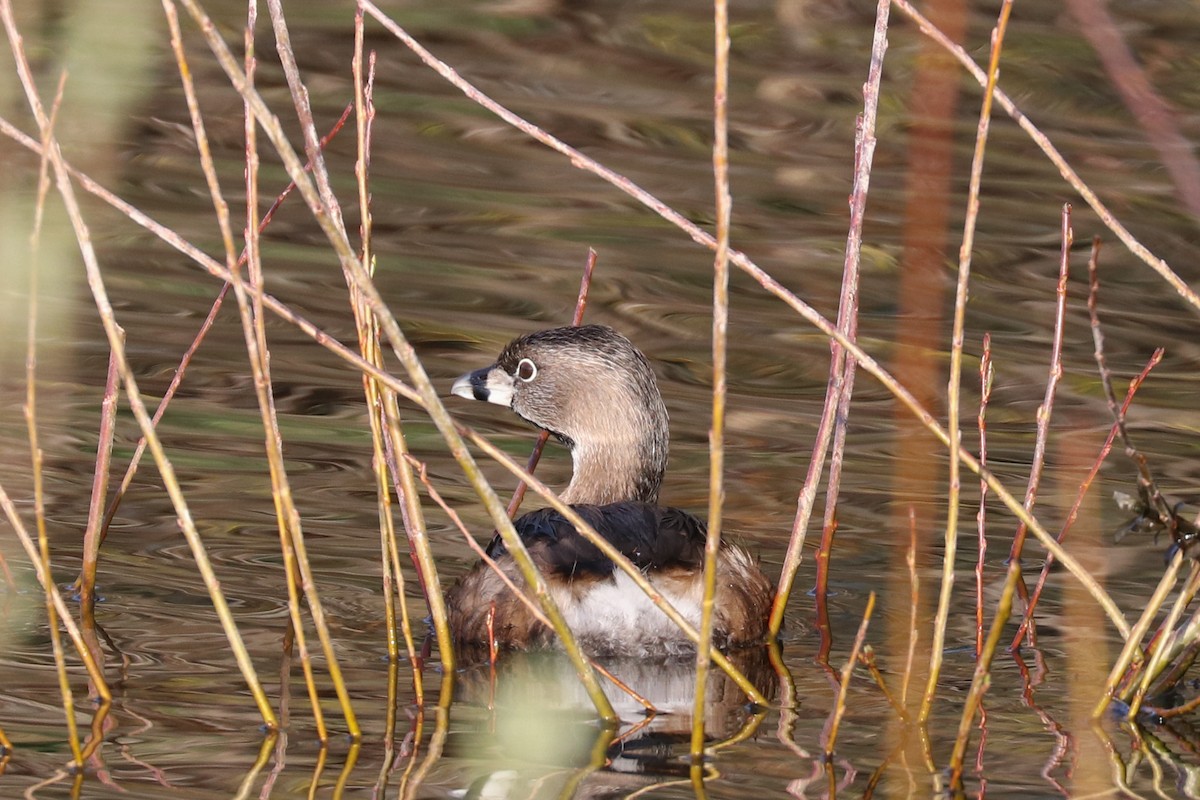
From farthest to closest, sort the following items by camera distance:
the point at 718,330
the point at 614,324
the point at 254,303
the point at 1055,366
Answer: the point at 614,324 → the point at 1055,366 → the point at 254,303 → the point at 718,330

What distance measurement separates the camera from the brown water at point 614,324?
4.49 meters

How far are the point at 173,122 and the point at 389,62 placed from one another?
6.51 ft

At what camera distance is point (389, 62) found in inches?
534

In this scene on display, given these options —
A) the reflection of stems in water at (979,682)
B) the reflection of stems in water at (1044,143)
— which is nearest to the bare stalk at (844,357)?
the reflection of stems in water at (1044,143)

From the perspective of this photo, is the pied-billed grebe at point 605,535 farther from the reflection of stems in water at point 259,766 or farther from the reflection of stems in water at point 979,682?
the reflection of stems in water at point 979,682

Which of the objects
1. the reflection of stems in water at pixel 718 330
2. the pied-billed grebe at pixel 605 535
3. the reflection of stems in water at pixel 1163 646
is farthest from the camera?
the pied-billed grebe at pixel 605 535

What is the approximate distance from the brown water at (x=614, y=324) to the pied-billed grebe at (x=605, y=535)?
187mm

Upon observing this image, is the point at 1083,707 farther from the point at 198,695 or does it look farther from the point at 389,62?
the point at 389,62

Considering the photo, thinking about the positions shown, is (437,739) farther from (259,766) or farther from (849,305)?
(849,305)

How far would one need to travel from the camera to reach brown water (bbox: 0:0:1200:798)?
4492mm

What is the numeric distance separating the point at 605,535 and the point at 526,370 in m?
1.74

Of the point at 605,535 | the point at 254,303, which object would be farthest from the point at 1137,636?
the point at 254,303

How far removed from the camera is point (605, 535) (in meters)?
5.31

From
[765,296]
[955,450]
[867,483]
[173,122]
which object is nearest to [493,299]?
[765,296]
